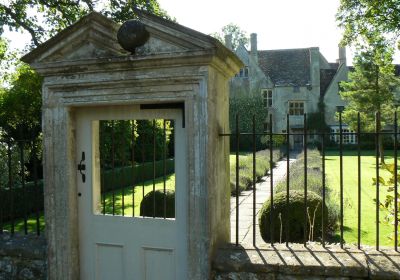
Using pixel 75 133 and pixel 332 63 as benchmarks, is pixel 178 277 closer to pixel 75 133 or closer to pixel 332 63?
pixel 75 133

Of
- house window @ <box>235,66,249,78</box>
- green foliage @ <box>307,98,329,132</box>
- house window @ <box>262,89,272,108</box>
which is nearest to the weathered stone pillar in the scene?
green foliage @ <box>307,98,329,132</box>

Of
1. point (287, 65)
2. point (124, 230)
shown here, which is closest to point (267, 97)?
point (287, 65)

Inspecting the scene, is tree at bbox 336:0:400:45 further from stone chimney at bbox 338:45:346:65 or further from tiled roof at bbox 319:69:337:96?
stone chimney at bbox 338:45:346:65

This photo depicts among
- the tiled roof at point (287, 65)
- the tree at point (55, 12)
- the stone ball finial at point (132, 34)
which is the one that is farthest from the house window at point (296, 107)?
the stone ball finial at point (132, 34)

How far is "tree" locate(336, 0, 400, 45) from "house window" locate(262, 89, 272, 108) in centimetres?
2400

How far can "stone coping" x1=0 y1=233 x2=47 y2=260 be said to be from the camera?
437cm

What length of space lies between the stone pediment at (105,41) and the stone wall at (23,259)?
201cm

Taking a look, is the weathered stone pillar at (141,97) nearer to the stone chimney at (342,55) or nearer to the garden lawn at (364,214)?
the garden lawn at (364,214)

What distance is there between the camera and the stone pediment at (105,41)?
3.60 meters

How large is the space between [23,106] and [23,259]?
43.0 feet

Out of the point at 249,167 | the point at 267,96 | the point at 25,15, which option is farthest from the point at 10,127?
the point at 267,96

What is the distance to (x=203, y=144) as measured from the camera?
373cm

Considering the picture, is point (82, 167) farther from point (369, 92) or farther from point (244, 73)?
point (244, 73)

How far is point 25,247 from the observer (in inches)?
174
